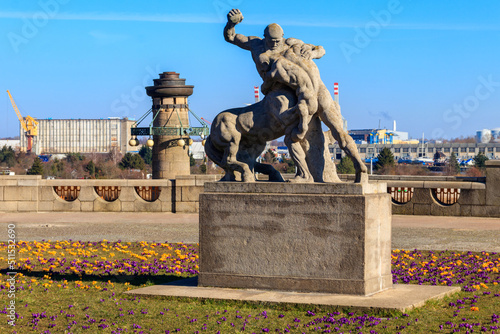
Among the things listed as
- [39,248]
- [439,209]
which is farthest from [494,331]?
[439,209]

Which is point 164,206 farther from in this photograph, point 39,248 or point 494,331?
point 494,331

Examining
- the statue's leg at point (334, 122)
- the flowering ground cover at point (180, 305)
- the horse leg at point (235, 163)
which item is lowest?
the flowering ground cover at point (180, 305)

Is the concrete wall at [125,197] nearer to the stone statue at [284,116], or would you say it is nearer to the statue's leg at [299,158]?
the stone statue at [284,116]

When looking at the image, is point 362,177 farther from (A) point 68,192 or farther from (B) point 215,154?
(A) point 68,192

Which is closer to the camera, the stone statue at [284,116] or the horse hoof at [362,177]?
the horse hoof at [362,177]

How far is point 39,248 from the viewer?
42.7 feet

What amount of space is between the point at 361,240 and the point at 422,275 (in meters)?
2.82

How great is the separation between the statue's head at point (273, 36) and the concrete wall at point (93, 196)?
1010 cm

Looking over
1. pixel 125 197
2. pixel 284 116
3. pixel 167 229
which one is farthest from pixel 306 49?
pixel 125 197

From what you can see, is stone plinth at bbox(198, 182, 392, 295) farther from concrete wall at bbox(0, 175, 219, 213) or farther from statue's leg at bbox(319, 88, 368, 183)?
concrete wall at bbox(0, 175, 219, 213)

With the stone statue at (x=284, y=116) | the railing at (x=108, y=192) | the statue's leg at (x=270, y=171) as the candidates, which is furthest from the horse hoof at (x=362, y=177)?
the railing at (x=108, y=192)

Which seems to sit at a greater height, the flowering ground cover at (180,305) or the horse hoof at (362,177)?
the horse hoof at (362,177)

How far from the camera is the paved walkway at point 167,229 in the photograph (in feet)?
47.0

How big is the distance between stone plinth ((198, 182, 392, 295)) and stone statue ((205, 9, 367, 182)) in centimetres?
38
